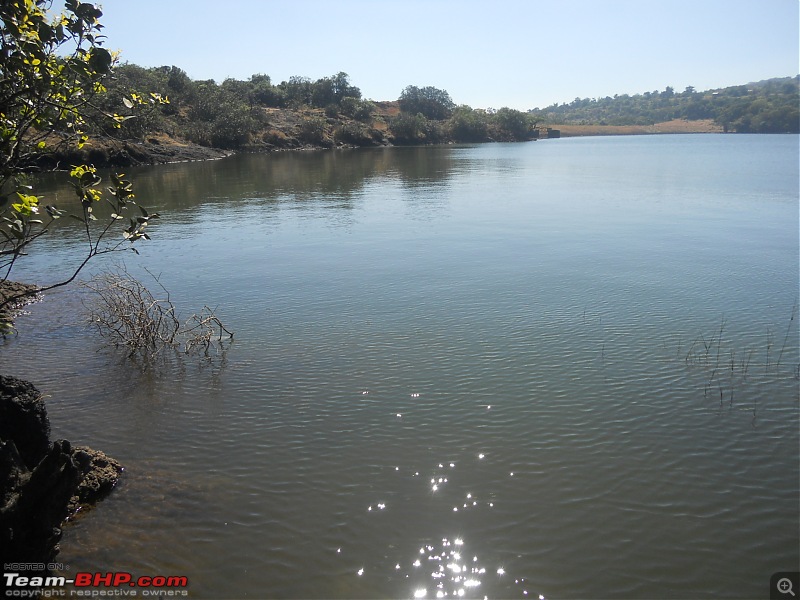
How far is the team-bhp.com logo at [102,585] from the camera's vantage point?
7230mm

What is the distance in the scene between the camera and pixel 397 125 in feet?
445

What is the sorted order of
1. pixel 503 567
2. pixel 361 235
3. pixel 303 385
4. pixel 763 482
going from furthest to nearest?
pixel 361 235
pixel 303 385
pixel 763 482
pixel 503 567

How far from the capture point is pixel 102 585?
7.59 m

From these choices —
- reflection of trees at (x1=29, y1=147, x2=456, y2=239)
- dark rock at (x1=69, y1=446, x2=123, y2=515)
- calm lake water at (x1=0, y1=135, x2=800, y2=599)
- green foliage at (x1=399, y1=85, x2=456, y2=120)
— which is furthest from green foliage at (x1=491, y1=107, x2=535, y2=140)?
dark rock at (x1=69, y1=446, x2=123, y2=515)

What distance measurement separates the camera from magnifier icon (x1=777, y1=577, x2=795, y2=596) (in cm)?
765

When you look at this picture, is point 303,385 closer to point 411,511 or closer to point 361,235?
point 411,511

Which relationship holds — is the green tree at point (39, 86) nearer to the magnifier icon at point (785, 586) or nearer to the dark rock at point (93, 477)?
the dark rock at point (93, 477)

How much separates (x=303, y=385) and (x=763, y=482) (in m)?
9.30

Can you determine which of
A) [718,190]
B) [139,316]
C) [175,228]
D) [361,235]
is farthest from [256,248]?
[718,190]

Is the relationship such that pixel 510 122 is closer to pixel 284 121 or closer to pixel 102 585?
pixel 284 121

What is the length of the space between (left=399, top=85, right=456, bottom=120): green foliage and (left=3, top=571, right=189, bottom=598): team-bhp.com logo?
174212mm

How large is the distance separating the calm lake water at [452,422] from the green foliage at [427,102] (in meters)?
158

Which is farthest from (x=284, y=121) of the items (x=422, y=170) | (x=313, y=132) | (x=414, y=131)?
(x=422, y=170)

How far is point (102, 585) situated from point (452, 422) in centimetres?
666
